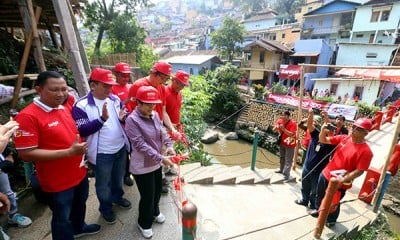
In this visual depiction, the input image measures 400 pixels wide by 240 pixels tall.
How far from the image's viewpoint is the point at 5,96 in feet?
14.3

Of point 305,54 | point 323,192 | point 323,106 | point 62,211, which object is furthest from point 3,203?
point 305,54

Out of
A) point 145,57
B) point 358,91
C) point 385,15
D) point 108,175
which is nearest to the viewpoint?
point 108,175

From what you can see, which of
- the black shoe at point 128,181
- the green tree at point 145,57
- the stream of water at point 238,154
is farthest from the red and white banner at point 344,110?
the green tree at point 145,57

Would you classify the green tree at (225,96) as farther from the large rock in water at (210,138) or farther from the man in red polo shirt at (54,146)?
the man in red polo shirt at (54,146)

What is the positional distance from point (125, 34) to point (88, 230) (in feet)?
61.9

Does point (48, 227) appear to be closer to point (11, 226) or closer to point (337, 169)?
point (11, 226)

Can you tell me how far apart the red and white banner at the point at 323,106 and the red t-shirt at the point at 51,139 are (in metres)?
10.4

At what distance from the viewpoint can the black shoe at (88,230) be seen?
8.53ft

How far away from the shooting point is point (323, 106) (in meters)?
12.8

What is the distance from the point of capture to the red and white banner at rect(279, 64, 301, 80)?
21.7 metres

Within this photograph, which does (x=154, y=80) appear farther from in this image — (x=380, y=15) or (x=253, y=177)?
(x=380, y=15)

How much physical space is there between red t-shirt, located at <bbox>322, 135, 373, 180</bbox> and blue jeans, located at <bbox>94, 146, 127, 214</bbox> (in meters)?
3.04

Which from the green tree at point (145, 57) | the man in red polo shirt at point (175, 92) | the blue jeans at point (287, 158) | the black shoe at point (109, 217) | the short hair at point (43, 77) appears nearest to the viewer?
the short hair at point (43, 77)

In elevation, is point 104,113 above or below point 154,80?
below
